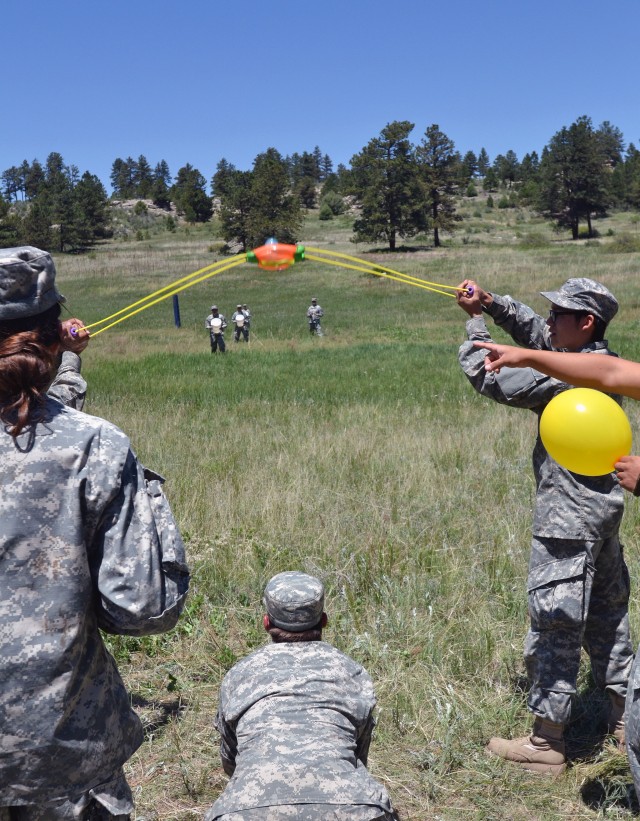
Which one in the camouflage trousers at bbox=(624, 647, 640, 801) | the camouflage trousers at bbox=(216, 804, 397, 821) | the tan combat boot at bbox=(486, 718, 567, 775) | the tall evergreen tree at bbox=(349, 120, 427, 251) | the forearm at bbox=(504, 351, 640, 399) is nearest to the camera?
the camouflage trousers at bbox=(216, 804, 397, 821)

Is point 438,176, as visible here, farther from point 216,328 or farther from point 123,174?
point 123,174

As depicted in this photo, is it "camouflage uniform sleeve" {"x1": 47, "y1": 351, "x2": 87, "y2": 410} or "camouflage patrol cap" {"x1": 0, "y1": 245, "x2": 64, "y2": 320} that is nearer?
"camouflage patrol cap" {"x1": 0, "y1": 245, "x2": 64, "y2": 320}

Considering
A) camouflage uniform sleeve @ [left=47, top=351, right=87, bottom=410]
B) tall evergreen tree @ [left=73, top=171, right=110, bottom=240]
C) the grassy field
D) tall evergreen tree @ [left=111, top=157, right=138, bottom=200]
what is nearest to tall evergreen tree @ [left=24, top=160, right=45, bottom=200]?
tall evergreen tree @ [left=111, top=157, right=138, bottom=200]

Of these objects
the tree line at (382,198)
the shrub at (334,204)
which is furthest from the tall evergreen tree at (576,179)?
the shrub at (334,204)

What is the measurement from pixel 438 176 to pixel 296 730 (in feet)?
251

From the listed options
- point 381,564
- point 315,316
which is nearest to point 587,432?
point 381,564

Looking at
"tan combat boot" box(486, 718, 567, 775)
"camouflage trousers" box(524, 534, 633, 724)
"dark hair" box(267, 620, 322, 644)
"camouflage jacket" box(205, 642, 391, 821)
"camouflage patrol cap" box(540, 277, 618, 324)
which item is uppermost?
"camouflage patrol cap" box(540, 277, 618, 324)

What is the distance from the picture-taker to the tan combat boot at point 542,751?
3.43 m

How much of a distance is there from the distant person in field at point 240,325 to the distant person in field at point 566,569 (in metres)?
22.0

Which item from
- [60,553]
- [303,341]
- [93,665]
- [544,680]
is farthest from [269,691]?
[303,341]

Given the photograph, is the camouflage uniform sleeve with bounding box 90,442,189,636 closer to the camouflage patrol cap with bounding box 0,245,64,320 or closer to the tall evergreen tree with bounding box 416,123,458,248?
the camouflage patrol cap with bounding box 0,245,64,320

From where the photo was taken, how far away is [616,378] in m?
2.56

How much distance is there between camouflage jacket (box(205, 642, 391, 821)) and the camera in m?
2.00

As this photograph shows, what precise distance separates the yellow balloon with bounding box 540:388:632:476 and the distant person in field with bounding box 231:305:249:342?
2284 centimetres
